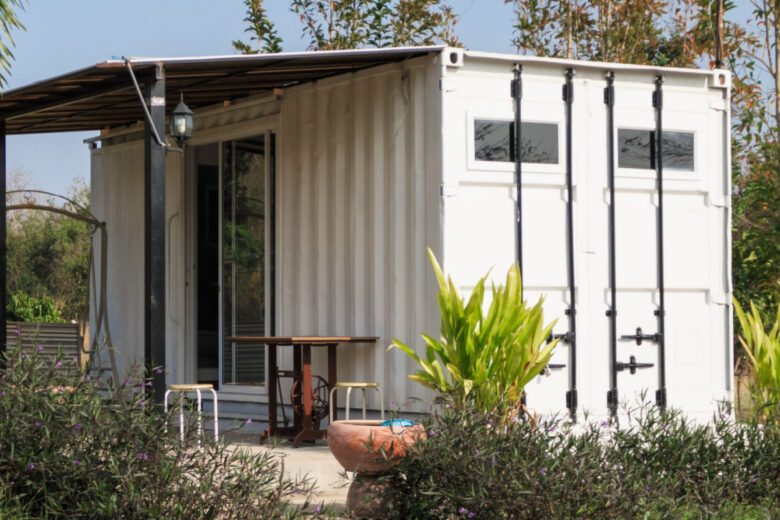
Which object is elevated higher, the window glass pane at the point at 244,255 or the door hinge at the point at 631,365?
the window glass pane at the point at 244,255

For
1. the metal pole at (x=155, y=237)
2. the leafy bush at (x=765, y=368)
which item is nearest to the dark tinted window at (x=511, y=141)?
the leafy bush at (x=765, y=368)

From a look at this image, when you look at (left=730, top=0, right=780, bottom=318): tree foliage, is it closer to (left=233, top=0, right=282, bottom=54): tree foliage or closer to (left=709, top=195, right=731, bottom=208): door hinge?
(left=709, top=195, right=731, bottom=208): door hinge

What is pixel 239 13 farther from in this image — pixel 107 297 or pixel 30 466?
pixel 30 466

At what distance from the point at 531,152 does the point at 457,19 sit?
8.40 metres

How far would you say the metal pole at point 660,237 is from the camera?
769 cm

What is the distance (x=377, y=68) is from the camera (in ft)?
25.2

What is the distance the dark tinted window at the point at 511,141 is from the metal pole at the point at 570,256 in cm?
10

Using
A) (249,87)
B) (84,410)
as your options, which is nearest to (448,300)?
(84,410)

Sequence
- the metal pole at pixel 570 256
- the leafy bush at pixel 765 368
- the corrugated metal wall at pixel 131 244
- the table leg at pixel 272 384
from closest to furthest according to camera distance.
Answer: the leafy bush at pixel 765 368 → the metal pole at pixel 570 256 → the table leg at pixel 272 384 → the corrugated metal wall at pixel 131 244

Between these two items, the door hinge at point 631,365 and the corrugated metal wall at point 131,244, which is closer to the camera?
the door hinge at point 631,365

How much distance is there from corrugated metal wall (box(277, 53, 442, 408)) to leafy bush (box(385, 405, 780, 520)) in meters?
2.11

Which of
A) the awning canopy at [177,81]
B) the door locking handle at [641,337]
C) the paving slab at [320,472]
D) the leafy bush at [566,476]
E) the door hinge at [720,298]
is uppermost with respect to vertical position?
the awning canopy at [177,81]

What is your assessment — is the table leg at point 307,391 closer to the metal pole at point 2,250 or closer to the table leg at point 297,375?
the table leg at point 297,375

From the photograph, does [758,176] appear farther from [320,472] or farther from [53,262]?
[53,262]
